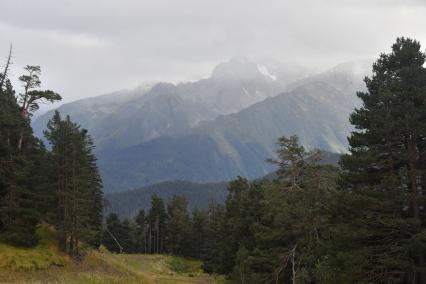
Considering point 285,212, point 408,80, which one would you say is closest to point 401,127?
point 408,80

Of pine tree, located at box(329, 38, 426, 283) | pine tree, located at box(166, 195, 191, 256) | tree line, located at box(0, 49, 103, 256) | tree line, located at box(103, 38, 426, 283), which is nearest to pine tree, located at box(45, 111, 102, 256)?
tree line, located at box(0, 49, 103, 256)

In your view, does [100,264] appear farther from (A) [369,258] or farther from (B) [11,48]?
(A) [369,258]

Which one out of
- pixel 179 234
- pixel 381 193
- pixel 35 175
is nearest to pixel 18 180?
pixel 35 175

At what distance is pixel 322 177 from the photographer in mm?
40719

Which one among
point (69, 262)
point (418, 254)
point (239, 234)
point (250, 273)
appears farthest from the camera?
point (239, 234)

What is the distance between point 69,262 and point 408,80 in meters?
38.2

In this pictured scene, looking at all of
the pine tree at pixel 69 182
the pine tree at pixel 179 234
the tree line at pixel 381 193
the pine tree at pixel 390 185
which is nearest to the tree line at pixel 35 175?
the pine tree at pixel 69 182

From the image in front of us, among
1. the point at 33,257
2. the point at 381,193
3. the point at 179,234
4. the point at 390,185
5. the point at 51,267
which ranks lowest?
the point at 179,234

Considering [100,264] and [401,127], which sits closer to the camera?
[401,127]

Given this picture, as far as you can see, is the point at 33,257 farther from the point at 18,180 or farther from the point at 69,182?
the point at 69,182

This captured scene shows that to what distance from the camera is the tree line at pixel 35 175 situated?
1829 inches

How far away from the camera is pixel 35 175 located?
50.2 metres

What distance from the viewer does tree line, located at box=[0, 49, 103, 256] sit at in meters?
46.5

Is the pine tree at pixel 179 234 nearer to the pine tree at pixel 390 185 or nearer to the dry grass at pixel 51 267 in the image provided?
the dry grass at pixel 51 267
